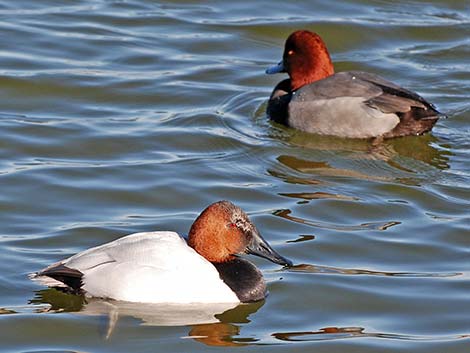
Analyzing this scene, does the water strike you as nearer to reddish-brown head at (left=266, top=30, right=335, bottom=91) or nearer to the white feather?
the white feather

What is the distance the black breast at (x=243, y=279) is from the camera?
770cm

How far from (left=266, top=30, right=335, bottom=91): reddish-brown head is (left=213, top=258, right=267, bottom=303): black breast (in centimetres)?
486

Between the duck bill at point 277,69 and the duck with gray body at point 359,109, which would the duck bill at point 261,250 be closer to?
the duck with gray body at point 359,109

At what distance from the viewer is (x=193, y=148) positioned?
11.1 m

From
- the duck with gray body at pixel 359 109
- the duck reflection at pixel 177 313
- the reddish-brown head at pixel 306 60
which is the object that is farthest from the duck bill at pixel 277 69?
the duck reflection at pixel 177 313

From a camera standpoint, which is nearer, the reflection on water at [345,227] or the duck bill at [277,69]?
the reflection on water at [345,227]

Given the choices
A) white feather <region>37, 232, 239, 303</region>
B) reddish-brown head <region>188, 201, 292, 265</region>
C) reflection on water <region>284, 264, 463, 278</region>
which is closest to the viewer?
white feather <region>37, 232, 239, 303</region>

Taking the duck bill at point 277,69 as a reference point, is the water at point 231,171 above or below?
below

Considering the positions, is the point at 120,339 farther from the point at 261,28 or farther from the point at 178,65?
the point at 261,28

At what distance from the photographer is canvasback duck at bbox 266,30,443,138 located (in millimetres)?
11516

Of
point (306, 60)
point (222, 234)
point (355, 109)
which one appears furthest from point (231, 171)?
point (222, 234)

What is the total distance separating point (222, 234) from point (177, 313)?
59 cm

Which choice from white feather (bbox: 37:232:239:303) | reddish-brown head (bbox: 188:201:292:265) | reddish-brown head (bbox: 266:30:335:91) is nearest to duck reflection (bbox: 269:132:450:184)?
reddish-brown head (bbox: 266:30:335:91)

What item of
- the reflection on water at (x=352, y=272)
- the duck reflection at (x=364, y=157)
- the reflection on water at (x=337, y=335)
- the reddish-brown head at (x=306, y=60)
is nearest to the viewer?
the reflection on water at (x=337, y=335)
